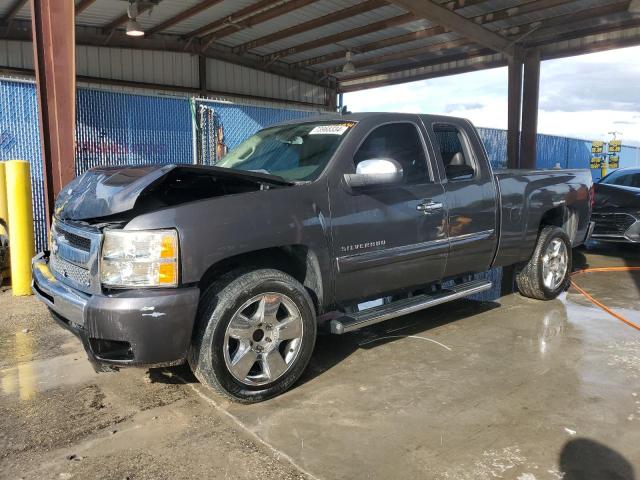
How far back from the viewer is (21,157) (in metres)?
7.27

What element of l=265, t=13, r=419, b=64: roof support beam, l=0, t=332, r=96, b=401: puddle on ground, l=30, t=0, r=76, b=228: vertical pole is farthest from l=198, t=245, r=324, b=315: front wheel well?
l=265, t=13, r=419, b=64: roof support beam

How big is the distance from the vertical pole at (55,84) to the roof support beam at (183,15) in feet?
31.2

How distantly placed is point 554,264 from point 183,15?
13725mm

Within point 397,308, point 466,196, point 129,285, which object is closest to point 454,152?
point 466,196

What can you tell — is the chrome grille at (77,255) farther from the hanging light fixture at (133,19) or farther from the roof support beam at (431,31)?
the roof support beam at (431,31)

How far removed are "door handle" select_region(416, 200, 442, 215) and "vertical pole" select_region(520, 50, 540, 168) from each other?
13052 millimetres

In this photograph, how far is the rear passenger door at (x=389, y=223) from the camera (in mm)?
3777

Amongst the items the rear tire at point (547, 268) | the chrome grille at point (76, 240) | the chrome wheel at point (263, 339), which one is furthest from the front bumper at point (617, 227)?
the chrome grille at point (76, 240)

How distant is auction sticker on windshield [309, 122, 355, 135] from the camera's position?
4105mm

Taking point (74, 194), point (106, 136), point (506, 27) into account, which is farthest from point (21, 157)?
point (506, 27)

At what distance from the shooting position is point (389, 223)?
4.00m

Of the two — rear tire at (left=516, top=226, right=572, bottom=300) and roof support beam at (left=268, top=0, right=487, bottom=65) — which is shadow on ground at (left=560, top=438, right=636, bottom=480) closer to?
rear tire at (left=516, top=226, right=572, bottom=300)

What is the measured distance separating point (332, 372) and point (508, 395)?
1210mm

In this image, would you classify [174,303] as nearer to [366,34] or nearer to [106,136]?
[106,136]
